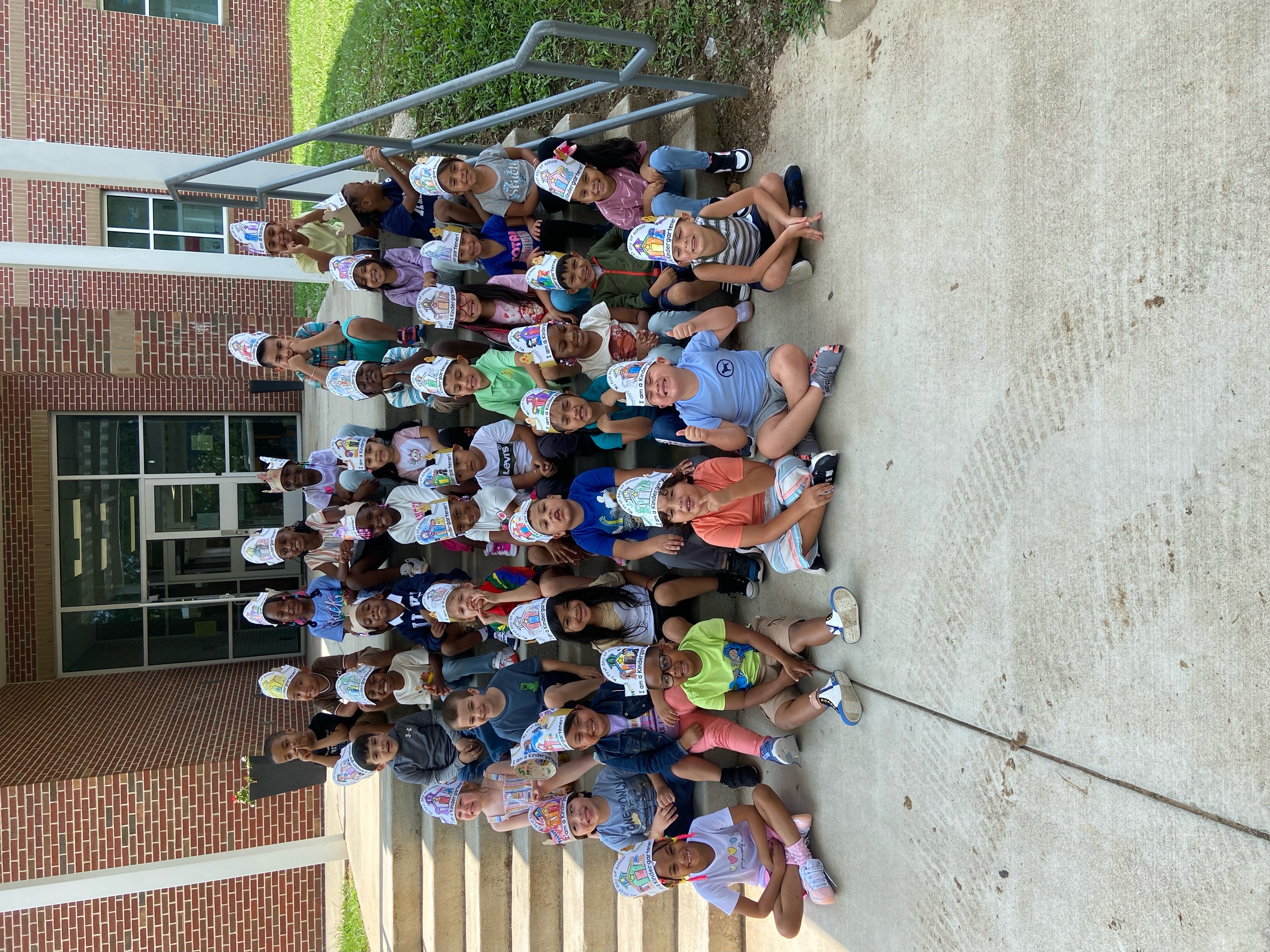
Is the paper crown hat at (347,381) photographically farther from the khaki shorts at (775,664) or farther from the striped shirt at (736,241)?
the khaki shorts at (775,664)

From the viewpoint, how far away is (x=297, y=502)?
446 inches

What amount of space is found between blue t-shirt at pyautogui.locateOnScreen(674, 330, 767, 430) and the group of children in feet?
0.06

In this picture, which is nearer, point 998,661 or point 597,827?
point 998,661

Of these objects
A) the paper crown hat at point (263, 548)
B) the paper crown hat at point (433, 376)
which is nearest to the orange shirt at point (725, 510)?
the paper crown hat at point (433, 376)

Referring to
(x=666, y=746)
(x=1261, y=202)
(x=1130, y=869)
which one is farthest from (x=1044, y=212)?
(x=666, y=746)

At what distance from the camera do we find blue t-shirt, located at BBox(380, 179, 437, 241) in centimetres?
610

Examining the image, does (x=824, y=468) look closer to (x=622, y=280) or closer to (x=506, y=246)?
(x=622, y=280)

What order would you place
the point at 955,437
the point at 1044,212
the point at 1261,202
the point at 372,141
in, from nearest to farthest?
the point at 1261,202 < the point at 1044,212 < the point at 955,437 < the point at 372,141

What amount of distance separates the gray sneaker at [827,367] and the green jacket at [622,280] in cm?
139

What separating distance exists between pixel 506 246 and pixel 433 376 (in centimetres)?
113

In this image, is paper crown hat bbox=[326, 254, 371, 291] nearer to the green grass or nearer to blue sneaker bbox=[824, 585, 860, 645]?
blue sneaker bbox=[824, 585, 860, 645]

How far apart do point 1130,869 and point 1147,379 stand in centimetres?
175

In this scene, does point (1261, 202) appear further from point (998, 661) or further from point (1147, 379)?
point (998, 661)

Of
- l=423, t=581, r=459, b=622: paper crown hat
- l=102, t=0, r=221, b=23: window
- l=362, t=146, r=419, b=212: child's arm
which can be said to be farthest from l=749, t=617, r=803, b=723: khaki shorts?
l=102, t=0, r=221, b=23: window
